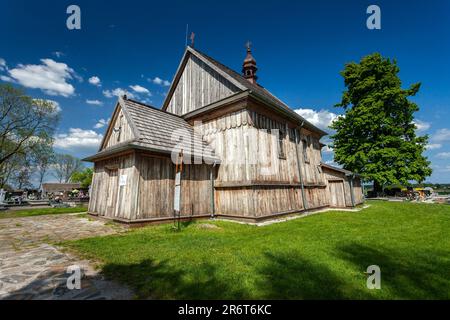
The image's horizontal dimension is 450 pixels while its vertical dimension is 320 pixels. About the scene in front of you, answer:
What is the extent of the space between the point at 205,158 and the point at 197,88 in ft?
17.9

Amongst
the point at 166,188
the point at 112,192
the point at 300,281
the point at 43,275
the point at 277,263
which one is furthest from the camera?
the point at 112,192

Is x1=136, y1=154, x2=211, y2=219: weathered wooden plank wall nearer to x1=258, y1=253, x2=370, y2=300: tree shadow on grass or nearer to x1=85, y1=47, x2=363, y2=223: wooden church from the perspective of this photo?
x1=85, y1=47, x2=363, y2=223: wooden church

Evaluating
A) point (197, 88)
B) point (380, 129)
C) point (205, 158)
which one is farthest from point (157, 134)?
point (380, 129)

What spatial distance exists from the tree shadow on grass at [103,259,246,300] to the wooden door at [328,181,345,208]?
48.9 ft

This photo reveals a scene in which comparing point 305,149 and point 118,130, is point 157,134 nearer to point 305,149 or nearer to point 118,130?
point 118,130

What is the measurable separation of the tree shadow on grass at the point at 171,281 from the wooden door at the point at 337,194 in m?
14.9

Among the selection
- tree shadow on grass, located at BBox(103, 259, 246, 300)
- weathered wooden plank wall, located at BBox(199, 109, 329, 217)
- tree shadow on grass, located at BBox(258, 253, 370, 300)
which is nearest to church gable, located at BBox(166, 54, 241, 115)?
weathered wooden plank wall, located at BBox(199, 109, 329, 217)

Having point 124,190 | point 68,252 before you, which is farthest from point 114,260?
point 124,190

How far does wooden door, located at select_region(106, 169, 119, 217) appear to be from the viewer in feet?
31.6

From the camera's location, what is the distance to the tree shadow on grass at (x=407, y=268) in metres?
3.17

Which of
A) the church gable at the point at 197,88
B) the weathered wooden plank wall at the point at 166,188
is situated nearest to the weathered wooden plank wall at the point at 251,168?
the weathered wooden plank wall at the point at 166,188

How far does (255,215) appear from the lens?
31.2 feet

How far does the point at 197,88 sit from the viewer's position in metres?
13.6
